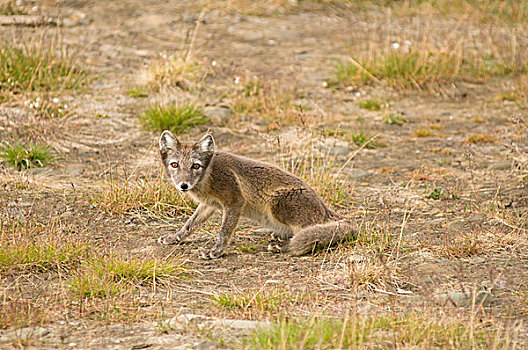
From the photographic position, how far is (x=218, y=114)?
434 inches

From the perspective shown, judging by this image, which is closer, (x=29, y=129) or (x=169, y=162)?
(x=169, y=162)

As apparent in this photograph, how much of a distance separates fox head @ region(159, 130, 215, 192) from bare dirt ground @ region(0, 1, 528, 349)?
0.75 meters

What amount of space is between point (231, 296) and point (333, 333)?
1.10 meters

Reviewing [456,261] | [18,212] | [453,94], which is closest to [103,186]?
[18,212]

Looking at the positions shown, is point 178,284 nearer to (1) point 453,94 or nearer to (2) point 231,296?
(2) point 231,296

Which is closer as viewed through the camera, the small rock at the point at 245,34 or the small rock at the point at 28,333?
the small rock at the point at 28,333

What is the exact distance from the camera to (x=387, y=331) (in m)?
4.40

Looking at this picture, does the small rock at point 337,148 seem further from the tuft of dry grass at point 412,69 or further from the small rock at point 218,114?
the tuft of dry grass at point 412,69

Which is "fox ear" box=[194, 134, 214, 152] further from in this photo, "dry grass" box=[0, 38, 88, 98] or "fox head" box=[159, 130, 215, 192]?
"dry grass" box=[0, 38, 88, 98]

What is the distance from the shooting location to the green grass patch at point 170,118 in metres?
10.1

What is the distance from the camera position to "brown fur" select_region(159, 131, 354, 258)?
618 centimetres

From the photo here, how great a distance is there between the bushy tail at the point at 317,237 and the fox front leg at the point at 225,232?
24.3 inches

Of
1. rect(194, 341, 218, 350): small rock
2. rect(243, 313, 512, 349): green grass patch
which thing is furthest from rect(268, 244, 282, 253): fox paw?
rect(194, 341, 218, 350): small rock

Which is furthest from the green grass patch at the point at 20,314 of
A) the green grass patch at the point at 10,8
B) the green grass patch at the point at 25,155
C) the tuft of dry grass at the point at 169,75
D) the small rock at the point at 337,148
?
the green grass patch at the point at 10,8
